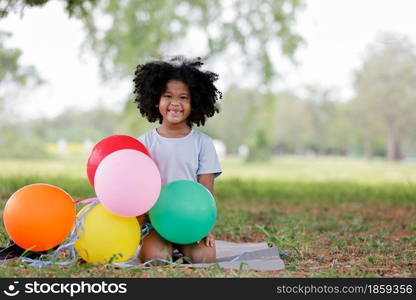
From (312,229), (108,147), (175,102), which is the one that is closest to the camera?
(108,147)

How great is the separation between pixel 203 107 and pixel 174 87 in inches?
12.1

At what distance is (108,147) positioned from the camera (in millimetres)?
3504

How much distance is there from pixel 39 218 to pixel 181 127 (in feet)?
3.81

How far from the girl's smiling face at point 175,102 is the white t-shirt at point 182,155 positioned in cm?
15

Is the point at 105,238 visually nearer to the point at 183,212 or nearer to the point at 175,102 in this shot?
the point at 183,212

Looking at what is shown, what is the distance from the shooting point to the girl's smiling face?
372 centimetres

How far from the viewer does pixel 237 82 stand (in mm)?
13031

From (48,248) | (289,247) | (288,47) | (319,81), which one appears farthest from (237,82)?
(319,81)

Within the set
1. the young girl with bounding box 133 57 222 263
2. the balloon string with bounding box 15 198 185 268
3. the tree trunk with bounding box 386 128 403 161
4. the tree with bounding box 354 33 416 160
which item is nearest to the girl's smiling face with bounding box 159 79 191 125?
the young girl with bounding box 133 57 222 263

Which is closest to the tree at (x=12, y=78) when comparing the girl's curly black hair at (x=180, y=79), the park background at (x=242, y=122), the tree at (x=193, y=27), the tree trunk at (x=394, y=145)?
the park background at (x=242, y=122)

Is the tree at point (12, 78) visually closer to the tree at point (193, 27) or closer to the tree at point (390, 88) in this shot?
the tree at point (193, 27)

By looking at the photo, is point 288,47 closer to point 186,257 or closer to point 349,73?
point 186,257

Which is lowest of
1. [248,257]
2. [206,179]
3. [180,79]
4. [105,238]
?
[248,257]

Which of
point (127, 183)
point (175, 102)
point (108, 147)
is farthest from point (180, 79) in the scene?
point (127, 183)
